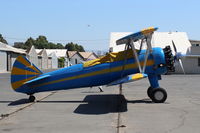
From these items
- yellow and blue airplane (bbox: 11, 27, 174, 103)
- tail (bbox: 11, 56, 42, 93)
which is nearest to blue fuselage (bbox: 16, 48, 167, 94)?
yellow and blue airplane (bbox: 11, 27, 174, 103)

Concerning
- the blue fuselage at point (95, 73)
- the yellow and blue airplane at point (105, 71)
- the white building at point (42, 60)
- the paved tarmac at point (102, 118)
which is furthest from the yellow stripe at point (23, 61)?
the white building at point (42, 60)

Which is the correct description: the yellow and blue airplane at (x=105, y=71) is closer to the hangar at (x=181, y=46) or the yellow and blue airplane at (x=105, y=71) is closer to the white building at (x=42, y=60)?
the hangar at (x=181, y=46)

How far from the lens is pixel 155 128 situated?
23.8ft

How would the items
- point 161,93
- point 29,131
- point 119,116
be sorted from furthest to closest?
point 161,93, point 119,116, point 29,131

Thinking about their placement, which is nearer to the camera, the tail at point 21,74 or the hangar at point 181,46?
the tail at point 21,74

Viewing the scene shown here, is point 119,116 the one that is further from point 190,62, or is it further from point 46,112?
point 190,62

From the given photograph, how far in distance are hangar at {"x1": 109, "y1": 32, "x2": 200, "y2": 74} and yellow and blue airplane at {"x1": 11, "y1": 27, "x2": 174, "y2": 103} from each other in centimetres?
2877

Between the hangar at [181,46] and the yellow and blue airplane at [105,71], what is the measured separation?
94.4 feet

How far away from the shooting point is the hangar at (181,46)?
44.2 metres

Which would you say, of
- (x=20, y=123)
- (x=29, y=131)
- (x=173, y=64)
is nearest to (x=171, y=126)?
(x=29, y=131)

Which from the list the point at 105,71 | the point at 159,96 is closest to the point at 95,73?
the point at 105,71

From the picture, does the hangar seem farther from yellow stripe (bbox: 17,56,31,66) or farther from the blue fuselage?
yellow stripe (bbox: 17,56,31,66)

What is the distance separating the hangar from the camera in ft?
145

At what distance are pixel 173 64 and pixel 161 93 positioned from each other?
4.64ft
